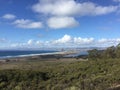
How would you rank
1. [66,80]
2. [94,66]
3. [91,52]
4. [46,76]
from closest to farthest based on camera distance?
[66,80], [46,76], [94,66], [91,52]

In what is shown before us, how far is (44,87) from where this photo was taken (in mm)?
13695

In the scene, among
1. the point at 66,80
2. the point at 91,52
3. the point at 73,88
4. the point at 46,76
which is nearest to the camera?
the point at 73,88

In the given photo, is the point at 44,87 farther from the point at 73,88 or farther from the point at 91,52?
the point at 91,52

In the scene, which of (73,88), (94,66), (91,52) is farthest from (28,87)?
(91,52)

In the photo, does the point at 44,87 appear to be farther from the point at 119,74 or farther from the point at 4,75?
the point at 119,74

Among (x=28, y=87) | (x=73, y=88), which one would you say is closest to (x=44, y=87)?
(x=28, y=87)

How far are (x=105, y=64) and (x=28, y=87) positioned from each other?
1151cm

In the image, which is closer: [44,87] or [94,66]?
[44,87]

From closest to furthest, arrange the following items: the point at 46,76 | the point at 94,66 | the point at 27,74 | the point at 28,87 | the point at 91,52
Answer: the point at 28,87
the point at 27,74
the point at 46,76
the point at 94,66
the point at 91,52

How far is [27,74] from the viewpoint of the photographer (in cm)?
1753

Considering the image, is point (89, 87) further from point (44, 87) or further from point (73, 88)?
point (44, 87)

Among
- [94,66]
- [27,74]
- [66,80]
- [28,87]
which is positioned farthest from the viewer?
[94,66]

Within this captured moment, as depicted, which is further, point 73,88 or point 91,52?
point 91,52

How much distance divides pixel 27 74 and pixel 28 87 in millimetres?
3900
